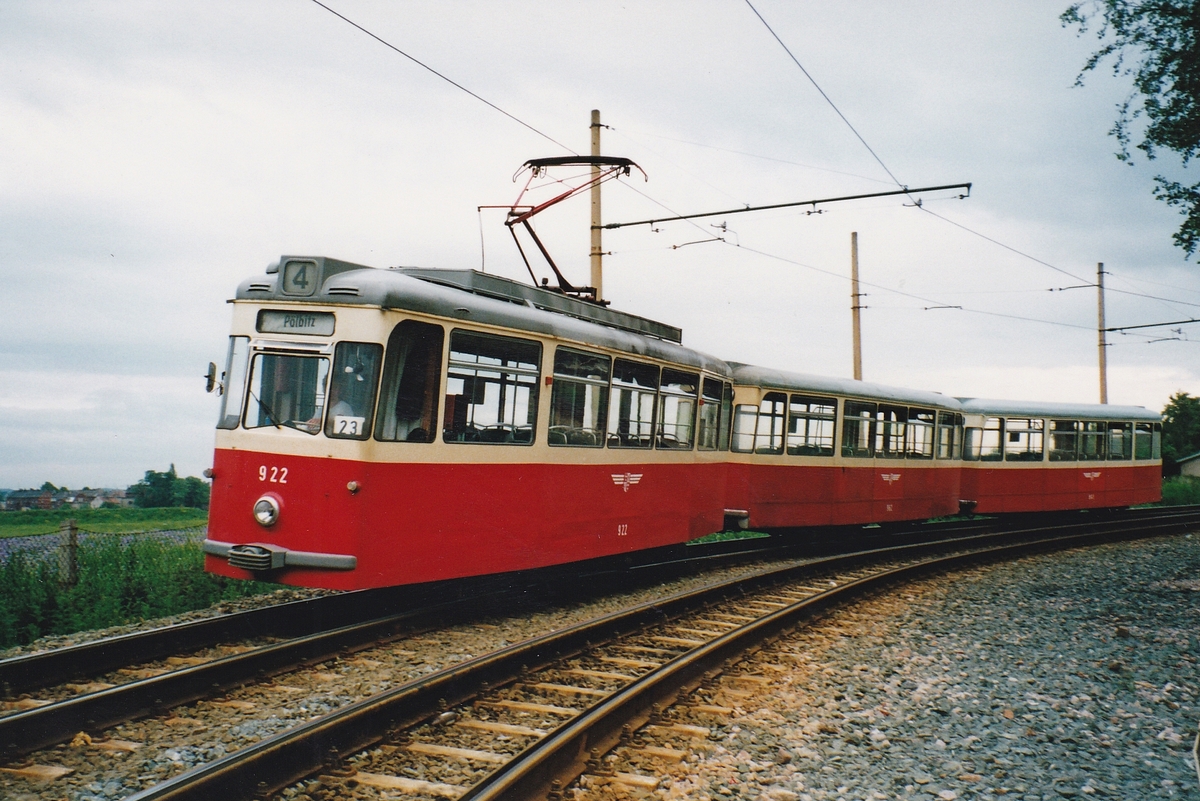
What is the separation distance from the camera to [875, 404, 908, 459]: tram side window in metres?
15.8

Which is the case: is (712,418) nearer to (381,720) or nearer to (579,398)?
(579,398)

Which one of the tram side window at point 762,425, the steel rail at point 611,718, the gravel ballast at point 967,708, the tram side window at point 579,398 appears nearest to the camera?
the steel rail at point 611,718

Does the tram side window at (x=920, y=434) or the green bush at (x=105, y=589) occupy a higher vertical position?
the tram side window at (x=920, y=434)

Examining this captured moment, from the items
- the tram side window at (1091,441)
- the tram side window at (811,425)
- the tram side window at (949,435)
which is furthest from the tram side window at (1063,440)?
the tram side window at (811,425)

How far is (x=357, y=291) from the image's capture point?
22.1ft

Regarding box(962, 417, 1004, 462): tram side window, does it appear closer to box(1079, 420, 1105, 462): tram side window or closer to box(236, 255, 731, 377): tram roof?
box(1079, 420, 1105, 462): tram side window

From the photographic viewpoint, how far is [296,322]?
6957mm

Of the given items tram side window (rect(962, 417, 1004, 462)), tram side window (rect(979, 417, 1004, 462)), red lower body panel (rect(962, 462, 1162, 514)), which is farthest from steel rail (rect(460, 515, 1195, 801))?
red lower body panel (rect(962, 462, 1162, 514))

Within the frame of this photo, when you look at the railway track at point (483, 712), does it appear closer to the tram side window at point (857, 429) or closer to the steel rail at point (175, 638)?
the steel rail at point (175, 638)

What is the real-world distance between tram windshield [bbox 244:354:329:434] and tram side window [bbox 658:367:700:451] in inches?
175

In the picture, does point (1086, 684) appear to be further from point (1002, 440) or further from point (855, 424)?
point (1002, 440)

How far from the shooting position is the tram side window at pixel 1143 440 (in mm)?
22375

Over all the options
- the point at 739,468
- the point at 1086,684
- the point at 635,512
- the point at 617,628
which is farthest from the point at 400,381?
the point at 739,468

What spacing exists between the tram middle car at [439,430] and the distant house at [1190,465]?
183 feet
